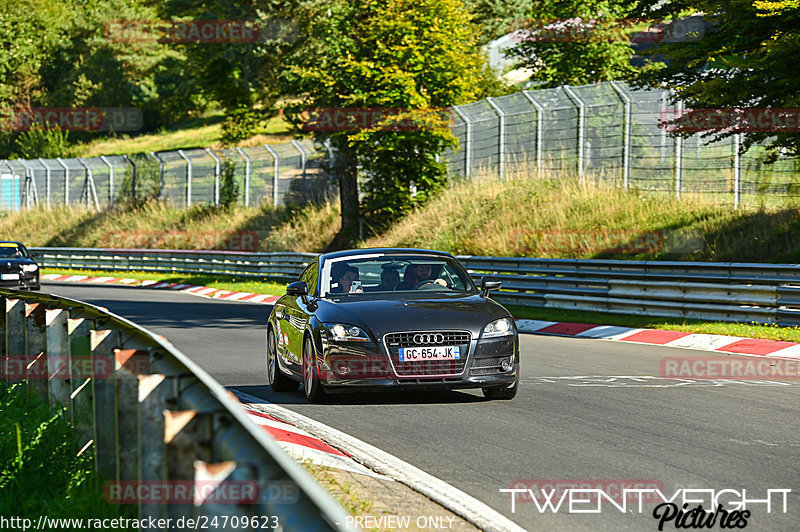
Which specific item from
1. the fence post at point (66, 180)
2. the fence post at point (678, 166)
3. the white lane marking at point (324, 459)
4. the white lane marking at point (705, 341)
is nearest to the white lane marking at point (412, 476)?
the white lane marking at point (324, 459)

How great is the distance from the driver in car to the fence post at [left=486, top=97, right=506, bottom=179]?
784 inches

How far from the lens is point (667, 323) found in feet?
58.9

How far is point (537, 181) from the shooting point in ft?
96.6

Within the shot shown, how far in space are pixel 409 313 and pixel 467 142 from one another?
2312cm

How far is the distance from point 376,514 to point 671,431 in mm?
3447

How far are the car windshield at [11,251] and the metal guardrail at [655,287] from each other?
1483 cm

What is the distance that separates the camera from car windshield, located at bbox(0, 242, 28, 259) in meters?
31.3

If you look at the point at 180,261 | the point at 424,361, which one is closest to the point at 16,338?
the point at 424,361

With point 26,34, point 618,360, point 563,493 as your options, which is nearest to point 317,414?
point 563,493

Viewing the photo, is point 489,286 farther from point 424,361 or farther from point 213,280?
point 213,280

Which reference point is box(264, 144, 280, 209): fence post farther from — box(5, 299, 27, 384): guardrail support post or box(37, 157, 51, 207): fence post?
box(5, 299, 27, 384): guardrail support post

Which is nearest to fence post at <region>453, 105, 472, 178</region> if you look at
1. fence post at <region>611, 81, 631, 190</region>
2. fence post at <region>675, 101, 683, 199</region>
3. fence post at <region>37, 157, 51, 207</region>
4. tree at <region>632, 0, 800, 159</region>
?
fence post at <region>611, 81, 631, 190</region>

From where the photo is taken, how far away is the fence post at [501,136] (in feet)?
101

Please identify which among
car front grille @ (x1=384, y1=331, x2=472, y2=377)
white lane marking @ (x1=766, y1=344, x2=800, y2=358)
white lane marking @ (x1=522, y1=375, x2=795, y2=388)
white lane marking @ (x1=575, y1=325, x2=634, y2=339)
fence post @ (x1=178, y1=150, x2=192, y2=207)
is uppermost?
fence post @ (x1=178, y1=150, x2=192, y2=207)
